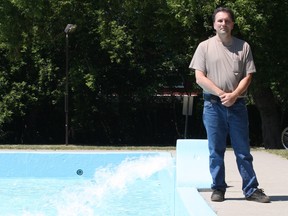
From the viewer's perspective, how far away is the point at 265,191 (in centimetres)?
617

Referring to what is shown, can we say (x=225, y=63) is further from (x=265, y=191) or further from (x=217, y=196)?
(x=265, y=191)

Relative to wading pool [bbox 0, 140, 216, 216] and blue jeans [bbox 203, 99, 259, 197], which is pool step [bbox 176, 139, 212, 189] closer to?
wading pool [bbox 0, 140, 216, 216]

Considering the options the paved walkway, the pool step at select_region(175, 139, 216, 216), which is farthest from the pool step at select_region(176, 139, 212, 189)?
the paved walkway

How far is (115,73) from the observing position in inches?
800

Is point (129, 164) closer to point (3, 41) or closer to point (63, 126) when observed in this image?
point (3, 41)

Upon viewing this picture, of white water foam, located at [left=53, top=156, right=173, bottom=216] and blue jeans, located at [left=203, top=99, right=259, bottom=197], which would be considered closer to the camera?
blue jeans, located at [left=203, top=99, right=259, bottom=197]

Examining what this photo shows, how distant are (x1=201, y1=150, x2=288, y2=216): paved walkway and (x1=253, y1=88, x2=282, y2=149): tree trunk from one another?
6612 mm

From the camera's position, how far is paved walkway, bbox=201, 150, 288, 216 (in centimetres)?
485

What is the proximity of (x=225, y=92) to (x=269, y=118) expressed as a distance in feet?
39.1

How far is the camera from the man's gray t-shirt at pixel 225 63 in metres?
5.20

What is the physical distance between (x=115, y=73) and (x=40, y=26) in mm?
4267

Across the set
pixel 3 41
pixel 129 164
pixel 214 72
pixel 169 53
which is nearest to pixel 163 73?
pixel 169 53

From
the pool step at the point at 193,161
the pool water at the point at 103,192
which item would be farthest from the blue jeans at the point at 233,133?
the pool water at the point at 103,192

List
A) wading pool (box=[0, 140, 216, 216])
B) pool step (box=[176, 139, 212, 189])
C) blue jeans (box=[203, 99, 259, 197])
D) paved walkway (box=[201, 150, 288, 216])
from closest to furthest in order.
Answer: paved walkway (box=[201, 150, 288, 216]) → blue jeans (box=[203, 99, 259, 197]) → pool step (box=[176, 139, 212, 189]) → wading pool (box=[0, 140, 216, 216])
